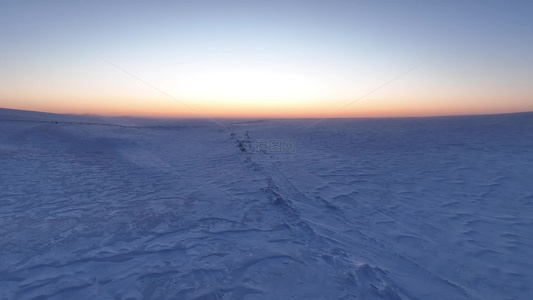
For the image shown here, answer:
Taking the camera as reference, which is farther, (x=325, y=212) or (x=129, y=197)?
(x=129, y=197)

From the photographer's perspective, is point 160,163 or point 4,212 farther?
point 160,163

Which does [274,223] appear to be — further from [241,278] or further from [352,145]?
[352,145]

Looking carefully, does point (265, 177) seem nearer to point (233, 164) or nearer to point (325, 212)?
point (233, 164)

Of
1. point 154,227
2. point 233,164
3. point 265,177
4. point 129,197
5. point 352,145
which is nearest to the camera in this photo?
point 154,227

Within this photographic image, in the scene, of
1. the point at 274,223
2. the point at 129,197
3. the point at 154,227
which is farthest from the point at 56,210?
the point at 274,223

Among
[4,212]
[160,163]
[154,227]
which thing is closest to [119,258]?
[154,227]

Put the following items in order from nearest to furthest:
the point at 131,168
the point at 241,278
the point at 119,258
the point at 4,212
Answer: the point at 241,278, the point at 119,258, the point at 4,212, the point at 131,168
